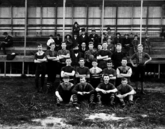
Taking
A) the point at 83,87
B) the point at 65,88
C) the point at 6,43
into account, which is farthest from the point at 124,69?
the point at 6,43

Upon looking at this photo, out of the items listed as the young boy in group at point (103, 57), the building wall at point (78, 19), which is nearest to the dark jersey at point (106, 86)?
the young boy in group at point (103, 57)

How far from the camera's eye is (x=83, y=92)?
878 cm

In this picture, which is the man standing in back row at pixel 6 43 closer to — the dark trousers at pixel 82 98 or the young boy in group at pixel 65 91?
the young boy in group at pixel 65 91

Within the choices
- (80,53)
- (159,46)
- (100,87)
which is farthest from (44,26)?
(100,87)

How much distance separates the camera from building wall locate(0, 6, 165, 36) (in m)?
20.1

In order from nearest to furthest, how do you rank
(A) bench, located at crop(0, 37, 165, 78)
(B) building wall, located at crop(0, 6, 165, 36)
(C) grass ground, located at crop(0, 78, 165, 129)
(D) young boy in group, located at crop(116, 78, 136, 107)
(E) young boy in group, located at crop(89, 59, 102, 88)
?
(C) grass ground, located at crop(0, 78, 165, 129), (D) young boy in group, located at crop(116, 78, 136, 107), (E) young boy in group, located at crop(89, 59, 102, 88), (A) bench, located at crop(0, 37, 165, 78), (B) building wall, located at crop(0, 6, 165, 36)

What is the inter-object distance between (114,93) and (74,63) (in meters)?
2.73

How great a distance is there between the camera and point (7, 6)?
21000 millimetres

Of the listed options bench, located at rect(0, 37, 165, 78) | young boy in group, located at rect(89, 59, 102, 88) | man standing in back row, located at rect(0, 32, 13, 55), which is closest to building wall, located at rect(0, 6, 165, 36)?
bench, located at rect(0, 37, 165, 78)

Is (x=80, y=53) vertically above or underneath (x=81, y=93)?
above

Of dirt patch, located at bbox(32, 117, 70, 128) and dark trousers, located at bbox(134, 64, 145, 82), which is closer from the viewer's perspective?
dirt patch, located at bbox(32, 117, 70, 128)

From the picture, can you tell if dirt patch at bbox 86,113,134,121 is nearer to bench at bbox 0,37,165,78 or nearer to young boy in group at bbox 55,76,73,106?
young boy in group at bbox 55,76,73,106

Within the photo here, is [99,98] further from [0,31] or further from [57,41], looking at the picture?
[0,31]

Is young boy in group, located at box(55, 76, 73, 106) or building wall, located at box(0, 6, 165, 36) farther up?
building wall, located at box(0, 6, 165, 36)
